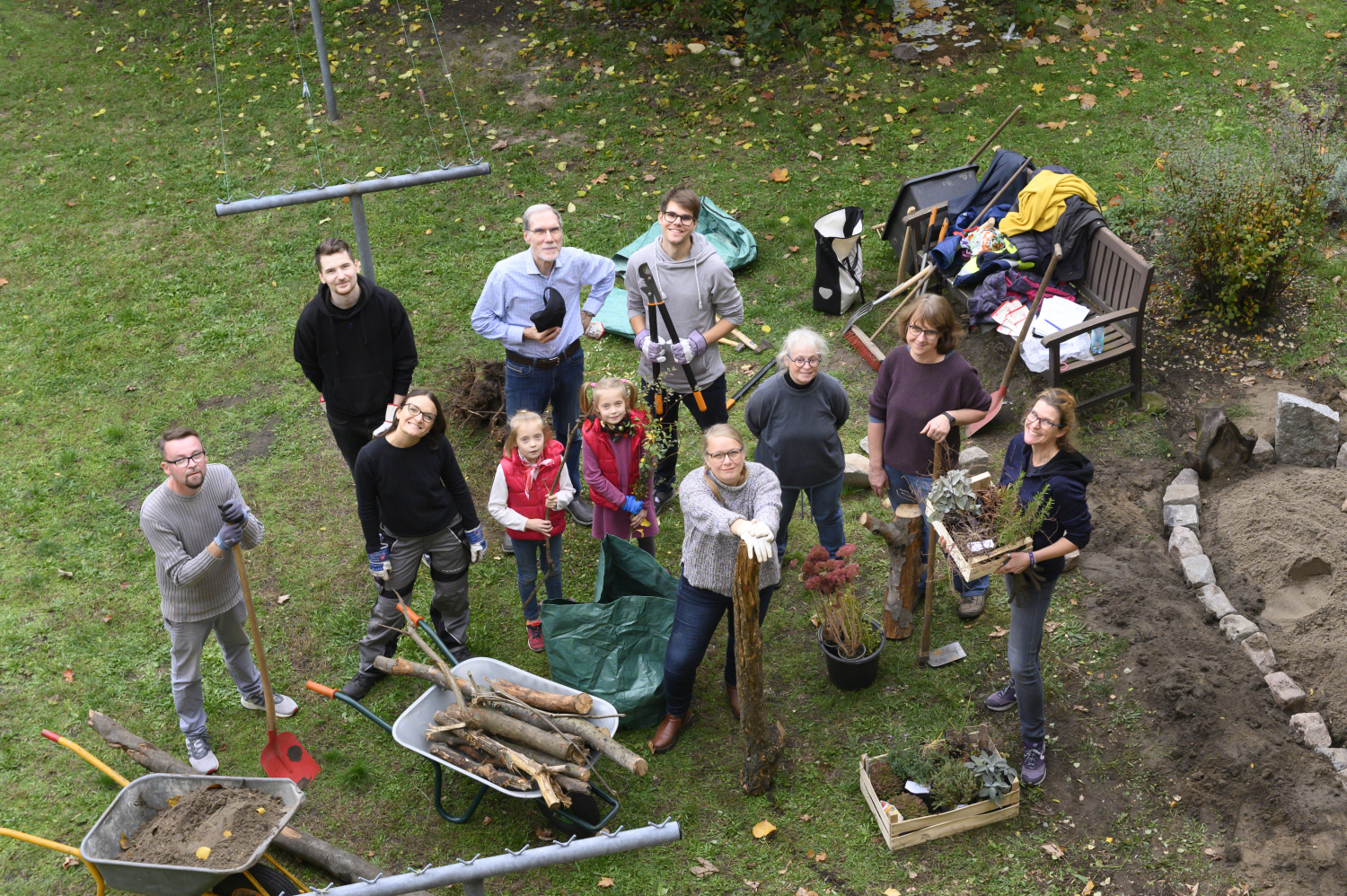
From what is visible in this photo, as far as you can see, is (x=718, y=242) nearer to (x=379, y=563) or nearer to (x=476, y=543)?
(x=476, y=543)

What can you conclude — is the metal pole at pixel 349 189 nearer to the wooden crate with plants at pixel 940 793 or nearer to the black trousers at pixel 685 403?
the black trousers at pixel 685 403

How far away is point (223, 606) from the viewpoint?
5.03 metres

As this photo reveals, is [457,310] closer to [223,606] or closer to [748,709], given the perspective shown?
[223,606]

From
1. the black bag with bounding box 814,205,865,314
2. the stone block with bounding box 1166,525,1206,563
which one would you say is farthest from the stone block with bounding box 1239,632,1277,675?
the black bag with bounding box 814,205,865,314

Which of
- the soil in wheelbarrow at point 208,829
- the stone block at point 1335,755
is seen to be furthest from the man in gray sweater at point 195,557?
the stone block at point 1335,755

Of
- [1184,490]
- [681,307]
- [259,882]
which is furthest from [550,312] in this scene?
[1184,490]

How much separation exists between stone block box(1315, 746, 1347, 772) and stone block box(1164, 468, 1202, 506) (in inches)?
70.8

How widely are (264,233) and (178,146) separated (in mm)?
2396

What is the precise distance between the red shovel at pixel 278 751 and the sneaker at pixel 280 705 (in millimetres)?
359

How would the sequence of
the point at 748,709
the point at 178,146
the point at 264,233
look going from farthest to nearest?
the point at 178,146
the point at 264,233
the point at 748,709

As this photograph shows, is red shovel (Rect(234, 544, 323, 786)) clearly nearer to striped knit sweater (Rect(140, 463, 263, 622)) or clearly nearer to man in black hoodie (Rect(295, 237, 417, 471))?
striped knit sweater (Rect(140, 463, 263, 622))

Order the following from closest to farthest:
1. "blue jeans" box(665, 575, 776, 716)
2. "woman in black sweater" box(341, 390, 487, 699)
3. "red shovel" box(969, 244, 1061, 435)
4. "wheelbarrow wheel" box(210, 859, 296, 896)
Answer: "wheelbarrow wheel" box(210, 859, 296, 896) → "blue jeans" box(665, 575, 776, 716) → "woman in black sweater" box(341, 390, 487, 699) → "red shovel" box(969, 244, 1061, 435)

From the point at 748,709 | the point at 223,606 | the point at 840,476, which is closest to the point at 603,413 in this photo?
the point at 840,476

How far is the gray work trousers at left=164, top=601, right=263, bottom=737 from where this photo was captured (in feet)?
16.4
